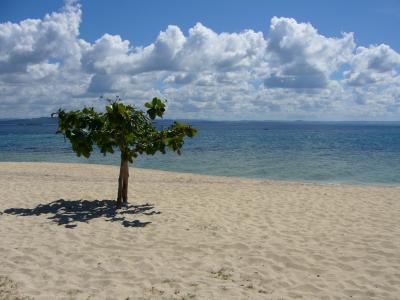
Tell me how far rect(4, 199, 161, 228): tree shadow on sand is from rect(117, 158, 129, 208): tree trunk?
29 centimetres

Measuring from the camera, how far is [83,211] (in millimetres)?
10875

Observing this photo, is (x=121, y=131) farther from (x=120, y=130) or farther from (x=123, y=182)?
(x=123, y=182)

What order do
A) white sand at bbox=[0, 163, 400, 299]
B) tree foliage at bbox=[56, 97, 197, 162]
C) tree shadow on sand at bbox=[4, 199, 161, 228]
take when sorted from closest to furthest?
white sand at bbox=[0, 163, 400, 299] → tree shadow on sand at bbox=[4, 199, 161, 228] → tree foliage at bbox=[56, 97, 197, 162]

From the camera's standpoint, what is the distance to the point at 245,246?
788 cm

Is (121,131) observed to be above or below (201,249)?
above

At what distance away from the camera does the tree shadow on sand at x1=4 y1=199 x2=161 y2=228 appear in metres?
9.84

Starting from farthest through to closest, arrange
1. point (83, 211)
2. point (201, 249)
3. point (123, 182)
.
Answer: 1. point (123, 182)
2. point (83, 211)
3. point (201, 249)

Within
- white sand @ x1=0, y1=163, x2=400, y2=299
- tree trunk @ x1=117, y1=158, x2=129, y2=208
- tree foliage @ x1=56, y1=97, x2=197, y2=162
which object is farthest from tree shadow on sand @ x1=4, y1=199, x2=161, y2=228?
tree foliage @ x1=56, y1=97, x2=197, y2=162

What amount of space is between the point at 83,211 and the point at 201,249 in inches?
179

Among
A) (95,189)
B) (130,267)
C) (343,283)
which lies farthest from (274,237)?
(95,189)

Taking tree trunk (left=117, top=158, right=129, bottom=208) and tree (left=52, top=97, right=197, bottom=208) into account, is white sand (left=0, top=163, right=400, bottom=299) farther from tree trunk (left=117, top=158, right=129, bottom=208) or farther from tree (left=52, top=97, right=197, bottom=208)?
tree (left=52, top=97, right=197, bottom=208)

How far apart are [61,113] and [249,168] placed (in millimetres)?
20840

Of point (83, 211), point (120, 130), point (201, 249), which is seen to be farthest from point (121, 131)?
point (201, 249)

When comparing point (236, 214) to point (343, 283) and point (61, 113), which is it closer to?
point (343, 283)
